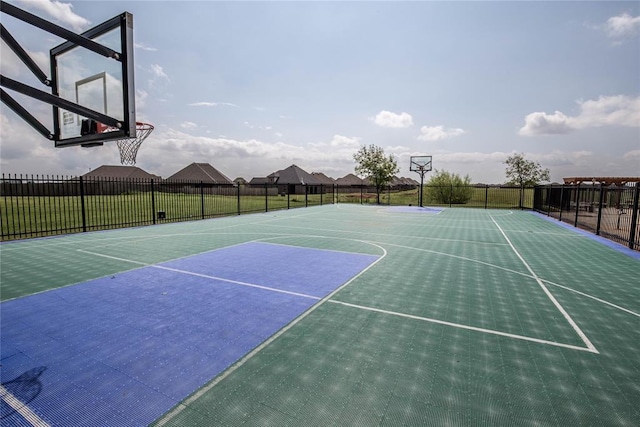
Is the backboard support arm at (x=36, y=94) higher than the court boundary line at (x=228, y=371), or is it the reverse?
the backboard support arm at (x=36, y=94)

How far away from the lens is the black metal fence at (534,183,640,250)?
12.2 meters

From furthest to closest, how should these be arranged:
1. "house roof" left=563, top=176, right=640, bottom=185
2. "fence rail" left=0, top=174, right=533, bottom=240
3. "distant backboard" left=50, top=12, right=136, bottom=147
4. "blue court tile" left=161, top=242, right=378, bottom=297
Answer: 1. "house roof" left=563, top=176, right=640, bottom=185
2. "fence rail" left=0, top=174, right=533, bottom=240
3. "blue court tile" left=161, top=242, right=378, bottom=297
4. "distant backboard" left=50, top=12, right=136, bottom=147

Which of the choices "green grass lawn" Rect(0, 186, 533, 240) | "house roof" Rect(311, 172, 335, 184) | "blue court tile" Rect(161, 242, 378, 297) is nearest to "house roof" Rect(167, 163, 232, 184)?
"green grass lawn" Rect(0, 186, 533, 240)

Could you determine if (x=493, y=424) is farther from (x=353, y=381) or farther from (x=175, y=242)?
(x=175, y=242)

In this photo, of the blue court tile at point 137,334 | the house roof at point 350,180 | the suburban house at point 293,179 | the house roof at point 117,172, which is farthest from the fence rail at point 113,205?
the house roof at point 350,180

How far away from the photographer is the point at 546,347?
145 inches

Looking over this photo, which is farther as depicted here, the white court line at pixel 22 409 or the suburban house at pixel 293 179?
the suburban house at pixel 293 179

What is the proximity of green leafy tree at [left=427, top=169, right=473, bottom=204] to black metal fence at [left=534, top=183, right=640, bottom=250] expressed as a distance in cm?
897

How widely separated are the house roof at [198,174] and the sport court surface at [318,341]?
55.3 meters

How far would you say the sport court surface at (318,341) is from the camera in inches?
104

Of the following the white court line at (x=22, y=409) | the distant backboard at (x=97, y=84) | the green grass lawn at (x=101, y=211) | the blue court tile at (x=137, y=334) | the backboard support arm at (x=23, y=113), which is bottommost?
the white court line at (x=22, y=409)

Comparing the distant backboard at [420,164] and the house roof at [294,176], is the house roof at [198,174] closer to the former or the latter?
the house roof at [294,176]

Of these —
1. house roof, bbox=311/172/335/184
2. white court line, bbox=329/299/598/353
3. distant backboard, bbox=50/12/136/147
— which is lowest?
white court line, bbox=329/299/598/353

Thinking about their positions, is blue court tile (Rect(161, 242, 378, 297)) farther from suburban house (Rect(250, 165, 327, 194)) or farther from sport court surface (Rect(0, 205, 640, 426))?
suburban house (Rect(250, 165, 327, 194))
